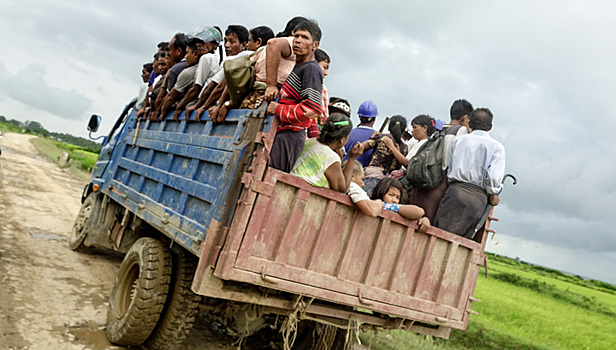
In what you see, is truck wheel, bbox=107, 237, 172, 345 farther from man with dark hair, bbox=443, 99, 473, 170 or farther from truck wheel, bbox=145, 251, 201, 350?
man with dark hair, bbox=443, 99, 473, 170

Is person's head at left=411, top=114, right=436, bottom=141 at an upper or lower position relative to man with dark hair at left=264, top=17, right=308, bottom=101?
upper

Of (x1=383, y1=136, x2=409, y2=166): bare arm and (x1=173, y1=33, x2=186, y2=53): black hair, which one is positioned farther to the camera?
(x1=173, y1=33, x2=186, y2=53): black hair

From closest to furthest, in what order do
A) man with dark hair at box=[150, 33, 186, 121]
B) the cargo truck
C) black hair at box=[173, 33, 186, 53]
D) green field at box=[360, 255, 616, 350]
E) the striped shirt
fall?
1. the cargo truck
2. the striped shirt
3. man with dark hair at box=[150, 33, 186, 121]
4. black hair at box=[173, 33, 186, 53]
5. green field at box=[360, 255, 616, 350]

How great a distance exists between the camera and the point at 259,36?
4570mm

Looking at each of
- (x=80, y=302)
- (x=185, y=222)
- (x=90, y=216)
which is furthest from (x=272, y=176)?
(x=90, y=216)

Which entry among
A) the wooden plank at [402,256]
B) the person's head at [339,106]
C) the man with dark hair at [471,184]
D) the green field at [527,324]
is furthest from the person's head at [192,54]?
the green field at [527,324]

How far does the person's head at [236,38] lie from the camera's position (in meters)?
5.05

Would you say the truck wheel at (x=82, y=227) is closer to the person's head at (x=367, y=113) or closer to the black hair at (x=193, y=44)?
the black hair at (x=193, y=44)

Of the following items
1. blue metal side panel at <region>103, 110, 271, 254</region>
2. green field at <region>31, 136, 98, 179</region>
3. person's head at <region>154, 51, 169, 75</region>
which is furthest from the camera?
green field at <region>31, 136, 98, 179</region>

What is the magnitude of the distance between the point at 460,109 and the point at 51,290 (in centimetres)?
445

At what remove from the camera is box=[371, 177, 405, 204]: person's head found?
374 centimetres

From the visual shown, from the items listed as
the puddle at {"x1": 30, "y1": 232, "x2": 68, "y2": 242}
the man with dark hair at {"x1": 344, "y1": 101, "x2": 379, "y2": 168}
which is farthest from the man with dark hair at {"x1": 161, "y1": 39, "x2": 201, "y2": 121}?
the puddle at {"x1": 30, "y1": 232, "x2": 68, "y2": 242}

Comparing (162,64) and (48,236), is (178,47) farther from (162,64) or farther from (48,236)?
(48,236)

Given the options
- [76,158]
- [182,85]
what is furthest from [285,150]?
[76,158]
